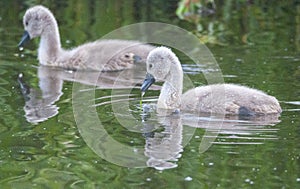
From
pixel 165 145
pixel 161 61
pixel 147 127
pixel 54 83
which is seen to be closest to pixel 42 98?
pixel 54 83

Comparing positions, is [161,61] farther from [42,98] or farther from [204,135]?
[42,98]

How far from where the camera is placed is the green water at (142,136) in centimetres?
630

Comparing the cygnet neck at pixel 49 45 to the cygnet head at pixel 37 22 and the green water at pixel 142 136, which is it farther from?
the green water at pixel 142 136

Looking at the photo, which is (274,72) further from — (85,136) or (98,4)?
(98,4)

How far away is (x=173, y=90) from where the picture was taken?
8.34 metres

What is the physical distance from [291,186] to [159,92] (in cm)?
329

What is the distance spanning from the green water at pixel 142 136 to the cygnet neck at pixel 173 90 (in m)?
0.23

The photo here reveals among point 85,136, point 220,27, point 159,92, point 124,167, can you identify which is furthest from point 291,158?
point 220,27

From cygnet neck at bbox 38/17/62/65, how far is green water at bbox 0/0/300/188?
16 centimetres

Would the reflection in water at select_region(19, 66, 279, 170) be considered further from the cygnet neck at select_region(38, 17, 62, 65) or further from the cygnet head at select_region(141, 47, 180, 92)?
the cygnet neck at select_region(38, 17, 62, 65)

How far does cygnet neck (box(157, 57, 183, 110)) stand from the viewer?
830 centimetres

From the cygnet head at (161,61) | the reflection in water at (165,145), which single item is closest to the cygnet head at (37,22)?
the cygnet head at (161,61)

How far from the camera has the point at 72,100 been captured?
8.74 metres

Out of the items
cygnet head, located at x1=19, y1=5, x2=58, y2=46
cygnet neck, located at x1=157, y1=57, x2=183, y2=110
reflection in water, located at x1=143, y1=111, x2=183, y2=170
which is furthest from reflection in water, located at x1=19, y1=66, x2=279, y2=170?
cygnet head, located at x1=19, y1=5, x2=58, y2=46
